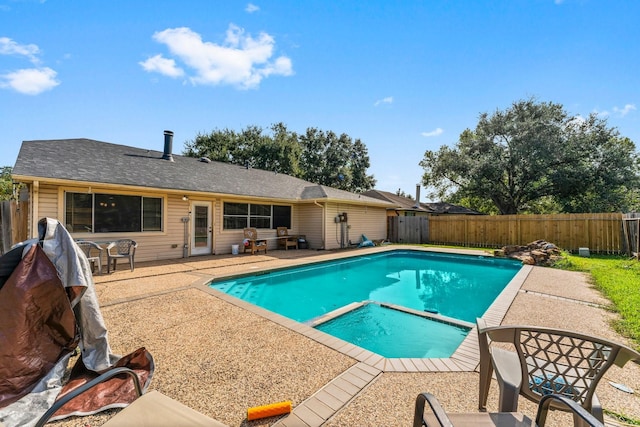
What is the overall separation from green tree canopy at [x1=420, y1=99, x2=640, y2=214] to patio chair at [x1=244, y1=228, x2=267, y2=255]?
16176mm

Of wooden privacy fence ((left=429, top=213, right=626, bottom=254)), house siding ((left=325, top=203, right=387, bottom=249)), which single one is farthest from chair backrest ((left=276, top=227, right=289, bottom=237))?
wooden privacy fence ((left=429, top=213, right=626, bottom=254))

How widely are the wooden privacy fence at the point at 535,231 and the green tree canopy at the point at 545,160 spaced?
6280mm

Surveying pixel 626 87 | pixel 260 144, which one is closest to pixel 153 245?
pixel 260 144

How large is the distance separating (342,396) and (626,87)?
17.1m

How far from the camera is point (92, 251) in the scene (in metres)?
7.80

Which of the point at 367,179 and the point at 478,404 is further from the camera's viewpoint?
the point at 367,179

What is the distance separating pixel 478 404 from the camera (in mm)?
2250

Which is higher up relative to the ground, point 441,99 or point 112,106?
point 441,99

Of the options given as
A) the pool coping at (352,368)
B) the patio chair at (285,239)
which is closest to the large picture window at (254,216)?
the patio chair at (285,239)

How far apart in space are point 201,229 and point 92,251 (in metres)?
3.26

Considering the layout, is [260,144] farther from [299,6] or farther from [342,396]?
[342,396]

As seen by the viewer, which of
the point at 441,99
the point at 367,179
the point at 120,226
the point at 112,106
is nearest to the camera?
the point at 120,226

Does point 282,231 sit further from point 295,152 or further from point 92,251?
point 295,152

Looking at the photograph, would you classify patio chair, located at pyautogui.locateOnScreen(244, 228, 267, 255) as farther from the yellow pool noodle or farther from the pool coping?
the yellow pool noodle
